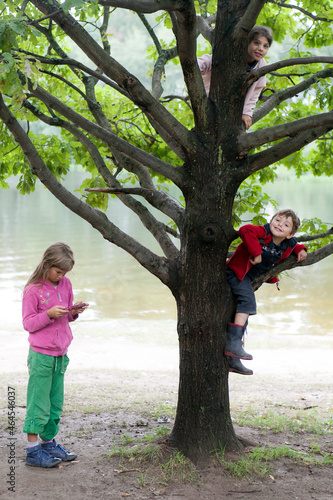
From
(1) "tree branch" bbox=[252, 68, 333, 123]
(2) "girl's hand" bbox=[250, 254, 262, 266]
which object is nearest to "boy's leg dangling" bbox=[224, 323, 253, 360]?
(2) "girl's hand" bbox=[250, 254, 262, 266]

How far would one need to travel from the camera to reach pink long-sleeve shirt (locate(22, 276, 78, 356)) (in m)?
3.91

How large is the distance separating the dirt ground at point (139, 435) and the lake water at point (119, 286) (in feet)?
8.55

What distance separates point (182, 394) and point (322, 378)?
474 centimetres

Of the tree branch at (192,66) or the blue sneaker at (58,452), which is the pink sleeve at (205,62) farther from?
the blue sneaker at (58,452)

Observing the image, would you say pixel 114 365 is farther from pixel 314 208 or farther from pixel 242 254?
pixel 314 208

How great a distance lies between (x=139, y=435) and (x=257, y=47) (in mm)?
3323

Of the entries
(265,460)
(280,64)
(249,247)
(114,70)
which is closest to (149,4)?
(114,70)

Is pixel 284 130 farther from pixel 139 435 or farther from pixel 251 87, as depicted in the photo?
pixel 139 435

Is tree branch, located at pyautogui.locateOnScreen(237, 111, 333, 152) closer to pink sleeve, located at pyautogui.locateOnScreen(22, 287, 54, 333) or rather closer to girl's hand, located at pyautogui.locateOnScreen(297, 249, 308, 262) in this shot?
girl's hand, located at pyautogui.locateOnScreen(297, 249, 308, 262)

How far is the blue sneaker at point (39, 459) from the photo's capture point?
397 cm

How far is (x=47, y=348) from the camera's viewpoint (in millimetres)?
3949

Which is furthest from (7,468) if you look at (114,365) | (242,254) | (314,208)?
(314,208)

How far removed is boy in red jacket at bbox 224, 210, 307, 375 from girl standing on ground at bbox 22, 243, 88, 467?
1.12m

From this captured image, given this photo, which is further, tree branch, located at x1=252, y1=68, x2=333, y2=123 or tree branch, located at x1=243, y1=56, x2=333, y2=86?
tree branch, located at x1=252, y1=68, x2=333, y2=123
